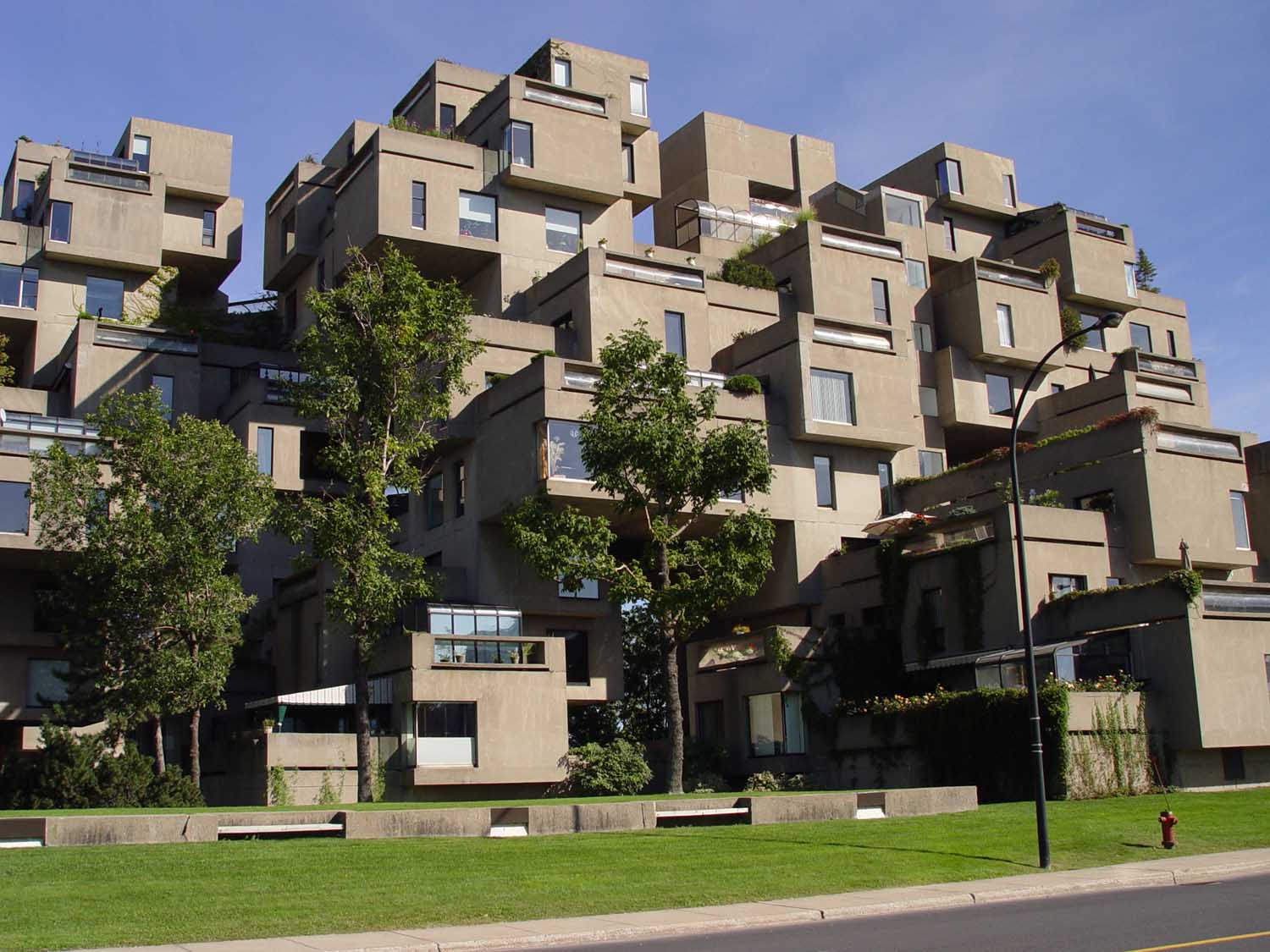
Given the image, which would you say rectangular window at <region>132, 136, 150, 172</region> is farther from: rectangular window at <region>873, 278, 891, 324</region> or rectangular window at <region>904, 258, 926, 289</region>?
rectangular window at <region>904, 258, 926, 289</region>

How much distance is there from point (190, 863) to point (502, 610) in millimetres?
23357

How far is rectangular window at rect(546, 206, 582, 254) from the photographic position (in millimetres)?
56125

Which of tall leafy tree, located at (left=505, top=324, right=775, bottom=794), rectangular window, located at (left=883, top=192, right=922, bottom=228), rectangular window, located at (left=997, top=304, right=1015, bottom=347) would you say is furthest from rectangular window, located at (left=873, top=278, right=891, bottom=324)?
tall leafy tree, located at (left=505, top=324, right=775, bottom=794)

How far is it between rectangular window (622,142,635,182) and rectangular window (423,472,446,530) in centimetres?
2004

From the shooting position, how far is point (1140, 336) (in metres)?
69.4

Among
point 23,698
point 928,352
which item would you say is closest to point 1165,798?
point 928,352

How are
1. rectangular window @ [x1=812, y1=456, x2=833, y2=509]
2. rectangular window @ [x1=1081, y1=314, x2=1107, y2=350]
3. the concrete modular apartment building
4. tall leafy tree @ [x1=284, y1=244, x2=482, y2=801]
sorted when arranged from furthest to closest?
rectangular window @ [x1=1081, y1=314, x2=1107, y2=350], rectangular window @ [x1=812, y1=456, x2=833, y2=509], the concrete modular apartment building, tall leafy tree @ [x1=284, y1=244, x2=482, y2=801]

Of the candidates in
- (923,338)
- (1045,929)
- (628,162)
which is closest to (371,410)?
(628,162)

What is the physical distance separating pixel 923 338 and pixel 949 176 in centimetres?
1378

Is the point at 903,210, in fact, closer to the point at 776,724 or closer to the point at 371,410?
the point at 776,724

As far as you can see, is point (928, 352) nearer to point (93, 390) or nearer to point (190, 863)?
point (93, 390)

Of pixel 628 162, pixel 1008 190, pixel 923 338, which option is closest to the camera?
pixel 923 338

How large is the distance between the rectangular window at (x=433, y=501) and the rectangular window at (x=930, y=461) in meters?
19.6

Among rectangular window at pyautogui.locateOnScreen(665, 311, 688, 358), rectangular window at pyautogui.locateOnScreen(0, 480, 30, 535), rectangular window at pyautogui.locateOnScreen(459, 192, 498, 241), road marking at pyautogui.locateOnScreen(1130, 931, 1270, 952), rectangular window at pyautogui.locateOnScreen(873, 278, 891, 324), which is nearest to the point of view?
road marking at pyautogui.locateOnScreen(1130, 931, 1270, 952)
